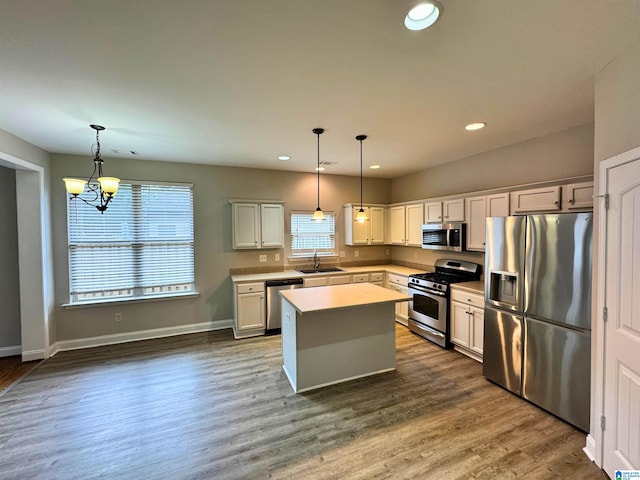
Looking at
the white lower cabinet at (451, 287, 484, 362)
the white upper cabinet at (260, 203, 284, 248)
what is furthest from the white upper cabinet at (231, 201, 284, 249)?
the white lower cabinet at (451, 287, 484, 362)

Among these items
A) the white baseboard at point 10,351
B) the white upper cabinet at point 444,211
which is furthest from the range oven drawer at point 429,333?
Answer: the white baseboard at point 10,351

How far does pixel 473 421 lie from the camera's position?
7.95 feet

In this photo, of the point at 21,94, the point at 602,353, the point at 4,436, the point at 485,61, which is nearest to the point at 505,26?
the point at 485,61

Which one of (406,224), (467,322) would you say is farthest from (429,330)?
(406,224)

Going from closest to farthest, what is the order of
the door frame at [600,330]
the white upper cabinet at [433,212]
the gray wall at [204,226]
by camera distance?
the door frame at [600,330], the gray wall at [204,226], the white upper cabinet at [433,212]

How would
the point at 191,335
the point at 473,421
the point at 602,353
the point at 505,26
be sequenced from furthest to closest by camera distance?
the point at 191,335 < the point at 473,421 < the point at 602,353 < the point at 505,26

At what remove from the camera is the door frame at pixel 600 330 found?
187 cm

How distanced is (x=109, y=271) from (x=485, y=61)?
5160mm

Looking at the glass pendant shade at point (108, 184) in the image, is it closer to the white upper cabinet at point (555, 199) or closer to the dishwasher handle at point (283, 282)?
the dishwasher handle at point (283, 282)

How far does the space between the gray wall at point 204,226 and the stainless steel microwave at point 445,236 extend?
1719mm

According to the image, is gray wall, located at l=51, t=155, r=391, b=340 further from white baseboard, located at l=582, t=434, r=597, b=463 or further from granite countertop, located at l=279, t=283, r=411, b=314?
white baseboard, located at l=582, t=434, r=597, b=463

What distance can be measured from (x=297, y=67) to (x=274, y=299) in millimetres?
3448

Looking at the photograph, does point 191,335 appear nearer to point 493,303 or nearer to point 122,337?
point 122,337

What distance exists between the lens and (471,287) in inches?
140
